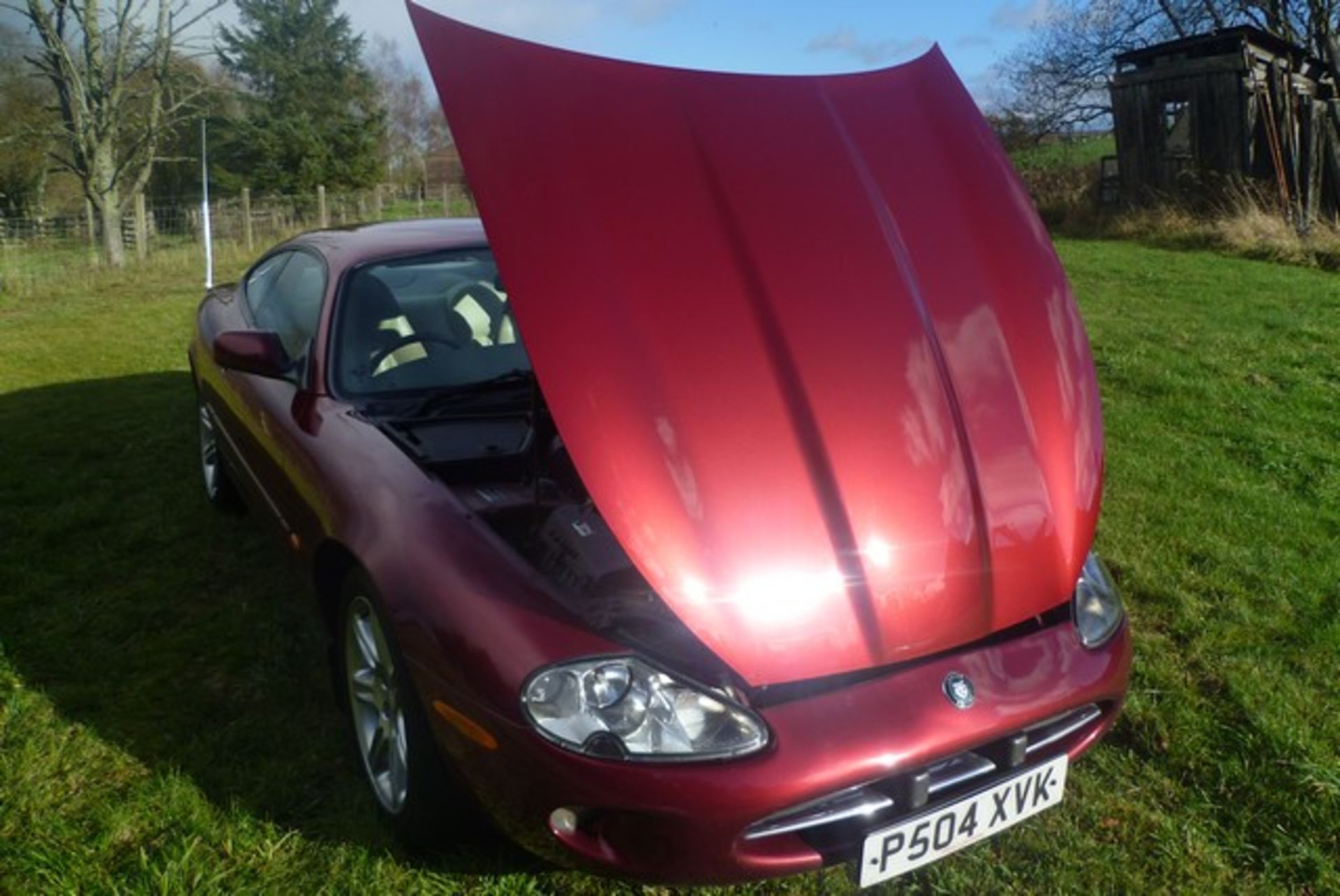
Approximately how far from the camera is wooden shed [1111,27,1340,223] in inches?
623

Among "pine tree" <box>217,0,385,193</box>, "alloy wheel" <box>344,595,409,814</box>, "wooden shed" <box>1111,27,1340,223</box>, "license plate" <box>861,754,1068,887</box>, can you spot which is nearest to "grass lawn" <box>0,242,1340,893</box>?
"alloy wheel" <box>344,595,409,814</box>

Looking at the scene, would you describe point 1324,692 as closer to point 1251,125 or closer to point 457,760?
point 457,760

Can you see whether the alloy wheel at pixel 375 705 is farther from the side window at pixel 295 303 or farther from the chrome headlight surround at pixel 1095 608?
the chrome headlight surround at pixel 1095 608

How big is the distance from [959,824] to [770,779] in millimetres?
440

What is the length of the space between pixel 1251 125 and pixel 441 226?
54.9ft

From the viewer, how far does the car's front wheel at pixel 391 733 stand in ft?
6.64

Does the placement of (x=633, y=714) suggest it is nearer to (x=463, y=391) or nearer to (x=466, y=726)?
(x=466, y=726)

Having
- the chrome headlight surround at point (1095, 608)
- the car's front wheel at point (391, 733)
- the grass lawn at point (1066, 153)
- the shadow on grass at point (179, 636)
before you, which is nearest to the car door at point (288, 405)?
the shadow on grass at point (179, 636)

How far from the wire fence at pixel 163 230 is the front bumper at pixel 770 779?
501 inches

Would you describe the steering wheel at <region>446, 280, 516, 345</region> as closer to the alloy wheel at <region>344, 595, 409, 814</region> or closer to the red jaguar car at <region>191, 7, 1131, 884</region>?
the red jaguar car at <region>191, 7, 1131, 884</region>

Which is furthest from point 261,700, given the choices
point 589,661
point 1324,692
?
point 1324,692

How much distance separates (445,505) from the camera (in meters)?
2.17

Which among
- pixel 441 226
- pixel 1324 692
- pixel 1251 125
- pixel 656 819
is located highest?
pixel 1251 125

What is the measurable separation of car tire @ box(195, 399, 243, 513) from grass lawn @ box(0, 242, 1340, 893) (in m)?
0.09
